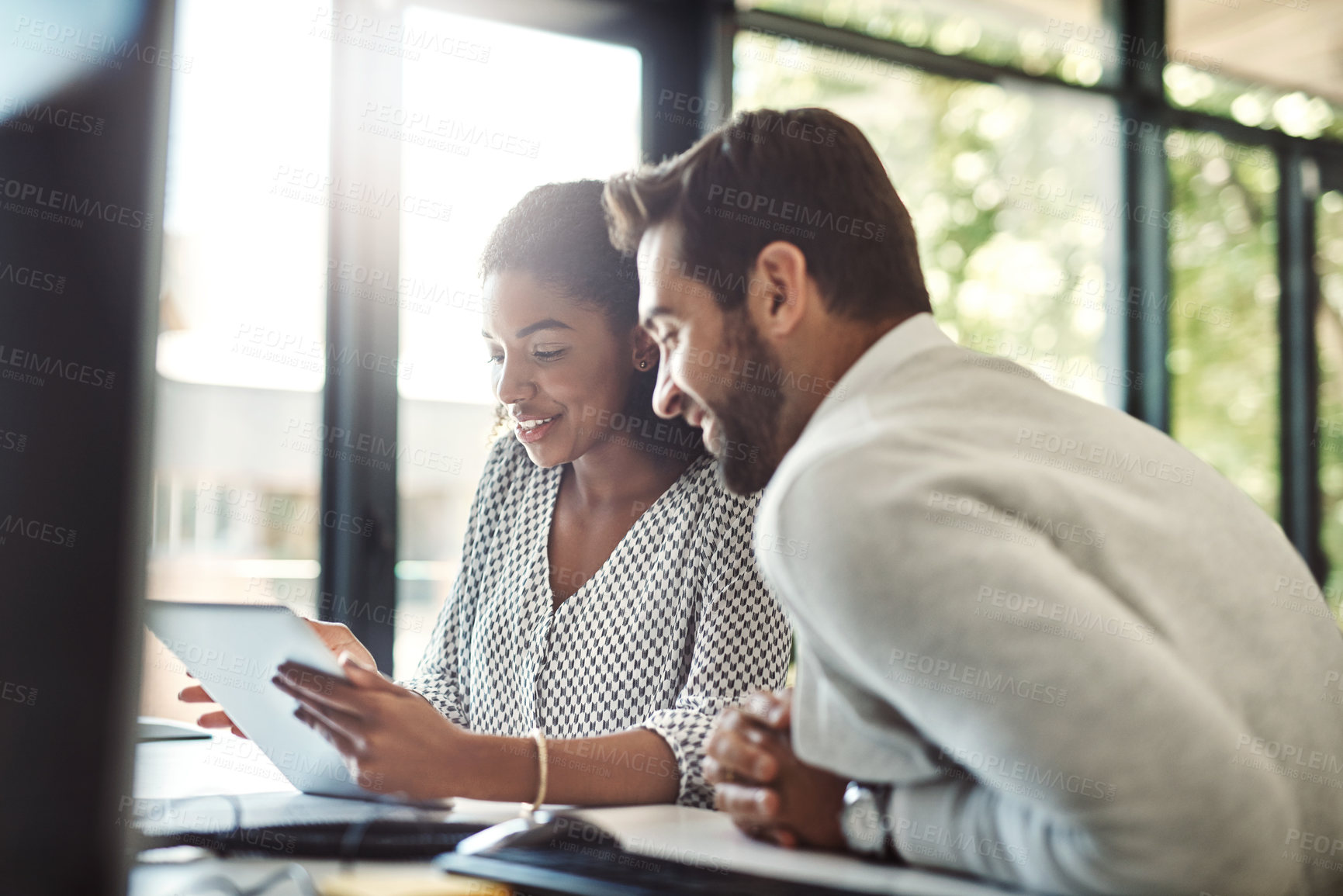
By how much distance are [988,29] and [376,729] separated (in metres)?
3.30

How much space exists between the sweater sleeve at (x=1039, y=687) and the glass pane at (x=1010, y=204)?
289 centimetres

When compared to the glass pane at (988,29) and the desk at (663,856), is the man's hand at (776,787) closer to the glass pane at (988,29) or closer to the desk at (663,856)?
the desk at (663,856)

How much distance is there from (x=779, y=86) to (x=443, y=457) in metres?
1.49

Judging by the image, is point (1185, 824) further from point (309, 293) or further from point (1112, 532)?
point (309, 293)

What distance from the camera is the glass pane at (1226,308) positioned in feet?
13.2

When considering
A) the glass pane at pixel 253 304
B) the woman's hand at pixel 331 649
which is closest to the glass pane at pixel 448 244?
the glass pane at pixel 253 304

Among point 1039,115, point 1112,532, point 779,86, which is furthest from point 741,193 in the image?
point 1039,115

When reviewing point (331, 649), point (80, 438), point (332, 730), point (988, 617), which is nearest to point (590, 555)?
point (331, 649)

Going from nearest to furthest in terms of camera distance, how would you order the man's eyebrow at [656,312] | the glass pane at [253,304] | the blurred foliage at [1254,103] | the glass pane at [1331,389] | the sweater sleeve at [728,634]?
the man's eyebrow at [656,312], the sweater sleeve at [728,634], the glass pane at [253,304], the blurred foliage at [1254,103], the glass pane at [1331,389]

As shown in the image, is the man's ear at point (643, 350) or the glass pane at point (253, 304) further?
the glass pane at point (253, 304)

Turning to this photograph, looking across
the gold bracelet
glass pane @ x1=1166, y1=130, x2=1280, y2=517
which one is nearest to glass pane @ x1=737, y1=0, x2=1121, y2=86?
glass pane @ x1=1166, y1=130, x2=1280, y2=517

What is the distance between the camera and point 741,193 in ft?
3.65

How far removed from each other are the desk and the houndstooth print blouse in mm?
208

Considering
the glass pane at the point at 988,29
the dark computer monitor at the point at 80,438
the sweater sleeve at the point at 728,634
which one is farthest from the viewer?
the glass pane at the point at 988,29
